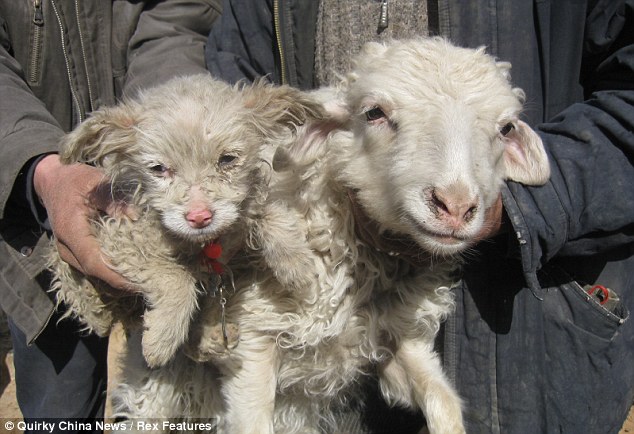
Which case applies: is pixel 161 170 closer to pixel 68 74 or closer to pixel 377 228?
pixel 377 228

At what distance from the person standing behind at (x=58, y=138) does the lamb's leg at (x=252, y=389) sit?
0.51 meters

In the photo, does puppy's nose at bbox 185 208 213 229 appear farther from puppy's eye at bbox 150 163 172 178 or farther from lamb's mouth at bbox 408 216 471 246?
lamb's mouth at bbox 408 216 471 246

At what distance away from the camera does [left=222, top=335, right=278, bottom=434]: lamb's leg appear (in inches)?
78.8

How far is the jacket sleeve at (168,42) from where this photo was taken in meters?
2.54

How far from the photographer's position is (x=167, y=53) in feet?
8.52

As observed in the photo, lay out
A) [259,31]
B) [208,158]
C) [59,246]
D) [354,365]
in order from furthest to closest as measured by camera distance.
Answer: [259,31] → [354,365] → [59,246] → [208,158]

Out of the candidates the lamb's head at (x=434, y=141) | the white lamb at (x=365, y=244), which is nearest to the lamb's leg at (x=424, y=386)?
the white lamb at (x=365, y=244)

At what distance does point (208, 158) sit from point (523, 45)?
→ 1205 millimetres

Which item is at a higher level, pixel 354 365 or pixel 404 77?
pixel 404 77

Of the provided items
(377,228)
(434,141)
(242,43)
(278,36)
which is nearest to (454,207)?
(434,141)

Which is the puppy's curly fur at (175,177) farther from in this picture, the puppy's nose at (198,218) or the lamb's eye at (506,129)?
the lamb's eye at (506,129)

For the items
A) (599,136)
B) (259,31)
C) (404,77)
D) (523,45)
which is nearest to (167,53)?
(259,31)

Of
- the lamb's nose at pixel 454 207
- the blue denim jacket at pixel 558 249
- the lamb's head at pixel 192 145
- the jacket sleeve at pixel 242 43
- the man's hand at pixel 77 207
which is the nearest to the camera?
the lamb's nose at pixel 454 207

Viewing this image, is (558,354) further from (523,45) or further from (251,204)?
(251,204)
